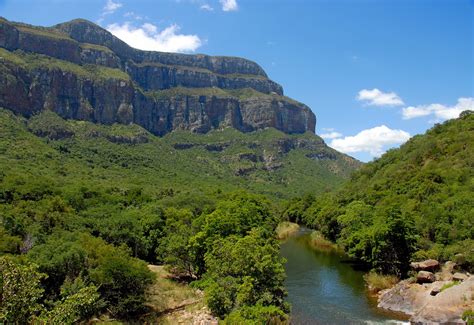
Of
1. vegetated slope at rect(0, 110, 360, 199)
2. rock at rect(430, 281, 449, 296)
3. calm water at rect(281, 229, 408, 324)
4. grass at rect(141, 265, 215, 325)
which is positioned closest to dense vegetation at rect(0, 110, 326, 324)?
grass at rect(141, 265, 215, 325)

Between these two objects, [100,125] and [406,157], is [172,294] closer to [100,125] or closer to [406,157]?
[406,157]

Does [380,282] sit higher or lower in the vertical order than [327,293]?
higher

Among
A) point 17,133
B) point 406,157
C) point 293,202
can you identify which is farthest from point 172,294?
point 17,133

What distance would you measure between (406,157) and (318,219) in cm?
2411

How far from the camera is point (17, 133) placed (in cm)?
13438

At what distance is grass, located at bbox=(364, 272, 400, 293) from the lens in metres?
44.4

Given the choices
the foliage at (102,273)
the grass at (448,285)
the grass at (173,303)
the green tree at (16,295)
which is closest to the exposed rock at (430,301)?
the grass at (448,285)

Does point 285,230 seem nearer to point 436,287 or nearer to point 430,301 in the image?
point 436,287

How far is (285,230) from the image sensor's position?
326 feet

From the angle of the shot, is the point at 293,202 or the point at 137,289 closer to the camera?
the point at 137,289

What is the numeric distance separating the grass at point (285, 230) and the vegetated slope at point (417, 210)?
5.19 meters

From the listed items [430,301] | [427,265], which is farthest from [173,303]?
[427,265]

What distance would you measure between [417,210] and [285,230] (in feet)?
141

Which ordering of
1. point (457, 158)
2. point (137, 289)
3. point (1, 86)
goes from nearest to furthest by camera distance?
point (137, 289) < point (457, 158) < point (1, 86)
